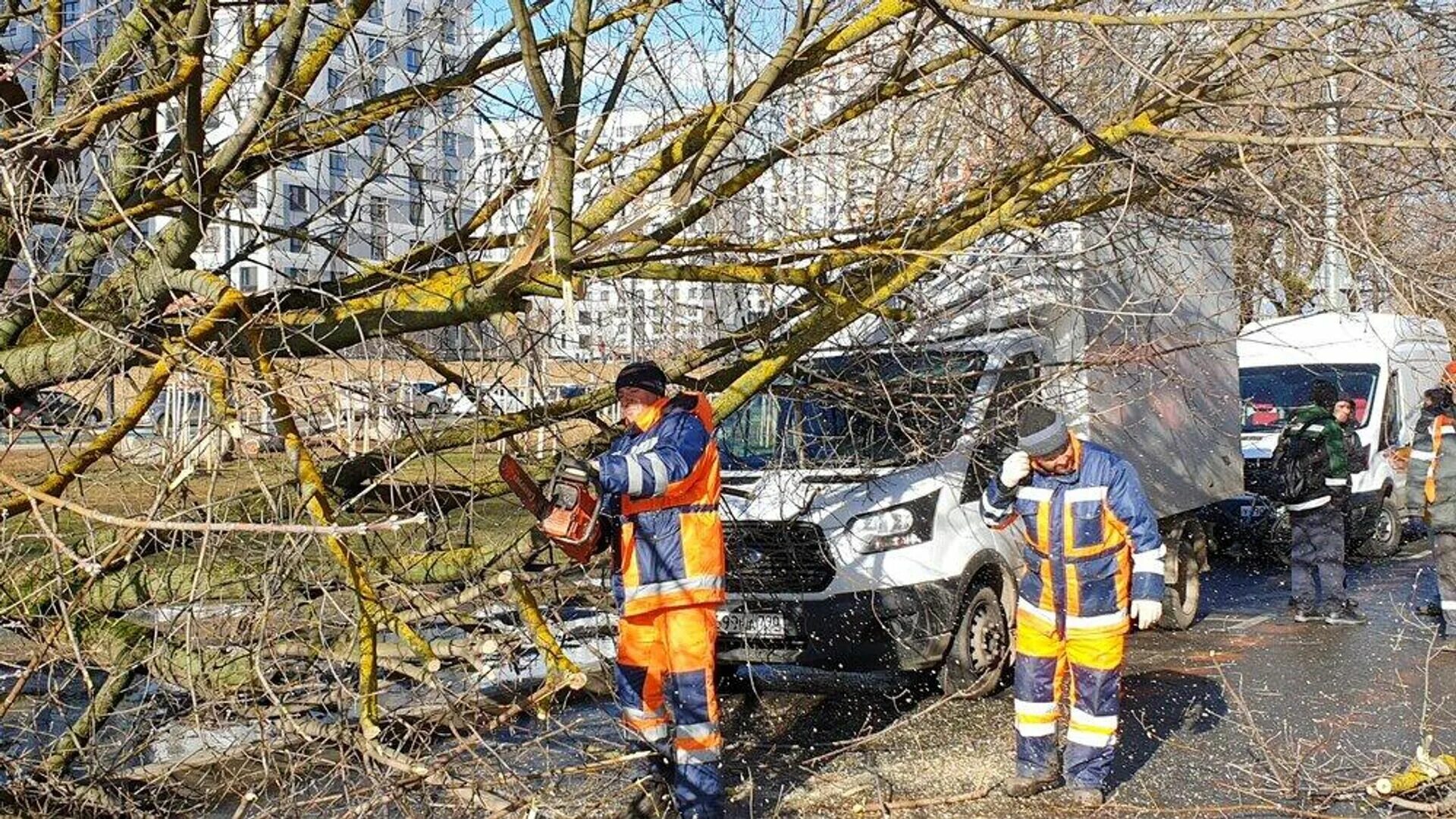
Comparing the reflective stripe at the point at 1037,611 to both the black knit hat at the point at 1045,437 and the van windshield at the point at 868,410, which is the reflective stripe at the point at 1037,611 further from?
the van windshield at the point at 868,410

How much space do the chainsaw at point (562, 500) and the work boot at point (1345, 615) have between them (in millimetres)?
7550

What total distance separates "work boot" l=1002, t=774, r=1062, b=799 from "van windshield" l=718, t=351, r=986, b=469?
5.81 ft

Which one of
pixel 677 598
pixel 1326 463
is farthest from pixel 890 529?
pixel 1326 463

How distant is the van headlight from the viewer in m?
7.62

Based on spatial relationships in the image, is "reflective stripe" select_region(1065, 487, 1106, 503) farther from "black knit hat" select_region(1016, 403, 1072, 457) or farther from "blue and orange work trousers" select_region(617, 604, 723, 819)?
"blue and orange work trousers" select_region(617, 604, 723, 819)

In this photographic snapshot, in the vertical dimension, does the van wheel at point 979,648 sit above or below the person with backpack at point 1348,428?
below

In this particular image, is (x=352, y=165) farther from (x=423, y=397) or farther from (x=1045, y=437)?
(x=1045, y=437)

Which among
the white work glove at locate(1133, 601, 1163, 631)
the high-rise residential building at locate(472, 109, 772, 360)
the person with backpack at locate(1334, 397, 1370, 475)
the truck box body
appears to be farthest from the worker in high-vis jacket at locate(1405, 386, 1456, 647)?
the high-rise residential building at locate(472, 109, 772, 360)

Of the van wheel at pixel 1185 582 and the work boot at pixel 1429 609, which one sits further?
the work boot at pixel 1429 609

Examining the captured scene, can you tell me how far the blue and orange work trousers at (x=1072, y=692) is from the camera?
6.14 metres

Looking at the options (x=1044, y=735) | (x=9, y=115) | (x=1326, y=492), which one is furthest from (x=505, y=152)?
(x=1326, y=492)

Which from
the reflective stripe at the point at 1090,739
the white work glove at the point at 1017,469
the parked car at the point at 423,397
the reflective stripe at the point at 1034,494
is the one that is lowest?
the reflective stripe at the point at 1090,739

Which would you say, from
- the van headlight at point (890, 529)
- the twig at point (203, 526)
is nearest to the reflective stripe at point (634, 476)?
the twig at point (203, 526)

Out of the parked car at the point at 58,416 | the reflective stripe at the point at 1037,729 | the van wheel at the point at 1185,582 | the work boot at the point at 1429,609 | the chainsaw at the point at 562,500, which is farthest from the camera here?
the work boot at the point at 1429,609
